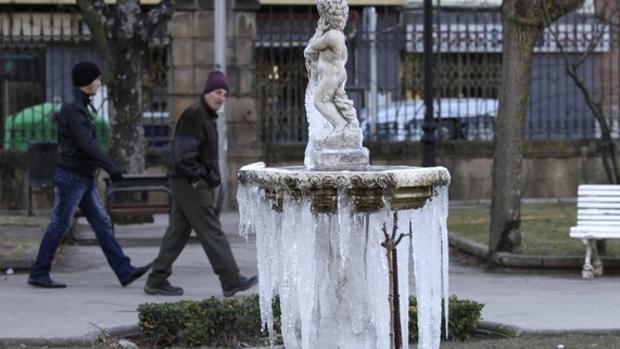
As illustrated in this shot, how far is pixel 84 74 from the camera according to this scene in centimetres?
1274

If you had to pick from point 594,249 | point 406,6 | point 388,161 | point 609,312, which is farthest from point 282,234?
point 406,6

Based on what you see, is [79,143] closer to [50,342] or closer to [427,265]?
[50,342]

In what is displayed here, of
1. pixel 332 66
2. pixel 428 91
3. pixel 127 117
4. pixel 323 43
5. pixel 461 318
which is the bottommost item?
pixel 461 318

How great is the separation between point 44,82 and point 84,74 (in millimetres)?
9328

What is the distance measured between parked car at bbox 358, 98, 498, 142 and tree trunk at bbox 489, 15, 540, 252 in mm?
7663

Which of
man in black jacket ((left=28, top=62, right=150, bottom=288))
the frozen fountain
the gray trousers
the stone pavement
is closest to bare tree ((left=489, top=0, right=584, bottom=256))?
the stone pavement

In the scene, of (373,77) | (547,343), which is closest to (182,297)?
(547,343)

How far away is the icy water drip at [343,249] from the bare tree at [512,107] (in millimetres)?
5823

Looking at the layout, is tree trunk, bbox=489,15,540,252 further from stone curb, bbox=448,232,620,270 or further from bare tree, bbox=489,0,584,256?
stone curb, bbox=448,232,620,270

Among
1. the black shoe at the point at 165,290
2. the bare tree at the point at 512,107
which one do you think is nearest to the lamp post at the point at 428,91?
the bare tree at the point at 512,107

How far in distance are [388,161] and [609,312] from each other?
10959mm

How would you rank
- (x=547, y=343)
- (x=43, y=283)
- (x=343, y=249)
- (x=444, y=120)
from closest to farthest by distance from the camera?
(x=343, y=249) < (x=547, y=343) < (x=43, y=283) < (x=444, y=120)

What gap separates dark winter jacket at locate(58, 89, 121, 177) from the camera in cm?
1256

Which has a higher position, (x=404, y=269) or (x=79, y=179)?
(x=79, y=179)
